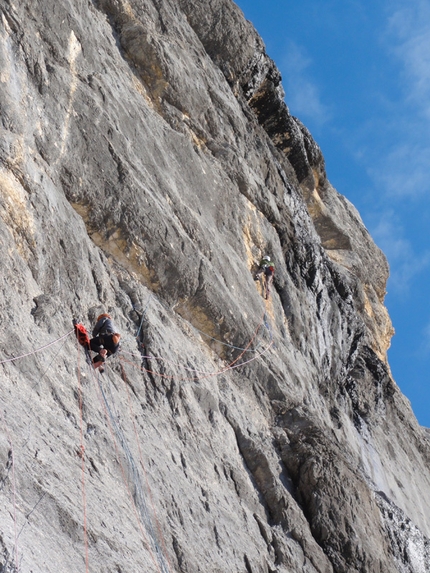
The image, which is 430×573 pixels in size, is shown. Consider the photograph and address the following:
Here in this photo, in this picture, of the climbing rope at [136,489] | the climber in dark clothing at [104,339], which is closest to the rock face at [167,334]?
the climbing rope at [136,489]

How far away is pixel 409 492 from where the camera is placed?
20562 millimetres

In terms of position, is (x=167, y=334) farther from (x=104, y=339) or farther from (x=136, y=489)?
(x=136, y=489)

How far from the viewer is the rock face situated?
9.48 metres

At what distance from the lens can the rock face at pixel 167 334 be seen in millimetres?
9484

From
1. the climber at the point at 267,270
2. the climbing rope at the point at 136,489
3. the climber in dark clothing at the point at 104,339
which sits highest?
the climber at the point at 267,270

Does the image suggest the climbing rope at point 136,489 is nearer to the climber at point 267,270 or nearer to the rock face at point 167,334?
the rock face at point 167,334

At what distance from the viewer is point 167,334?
13.6 metres

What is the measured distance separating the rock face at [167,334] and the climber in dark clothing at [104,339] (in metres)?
0.23

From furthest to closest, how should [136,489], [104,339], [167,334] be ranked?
[167,334] → [104,339] → [136,489]

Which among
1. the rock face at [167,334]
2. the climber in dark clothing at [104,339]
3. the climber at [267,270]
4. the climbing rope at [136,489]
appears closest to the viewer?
the rock face at [167,334]

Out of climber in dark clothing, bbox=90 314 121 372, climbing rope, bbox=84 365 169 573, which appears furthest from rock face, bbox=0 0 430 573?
climber in dark clothing, bbox=90 314 121 372

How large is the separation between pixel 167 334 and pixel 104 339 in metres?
2.55

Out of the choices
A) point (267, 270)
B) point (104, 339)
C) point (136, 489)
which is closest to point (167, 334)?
point (104, 339)

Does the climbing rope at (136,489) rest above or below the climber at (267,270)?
below
